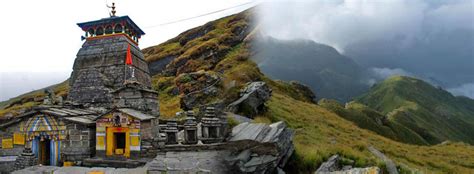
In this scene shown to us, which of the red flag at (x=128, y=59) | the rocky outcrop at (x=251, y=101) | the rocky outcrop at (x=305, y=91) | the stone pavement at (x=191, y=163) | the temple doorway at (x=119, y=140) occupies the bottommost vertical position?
the stone pavement at (x=191, y=163)

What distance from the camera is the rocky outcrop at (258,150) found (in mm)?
11703

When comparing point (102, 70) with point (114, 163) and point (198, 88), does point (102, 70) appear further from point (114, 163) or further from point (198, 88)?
point (114, 163)

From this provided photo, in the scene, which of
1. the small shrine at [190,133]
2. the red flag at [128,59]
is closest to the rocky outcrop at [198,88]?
the red flag at [128,59]

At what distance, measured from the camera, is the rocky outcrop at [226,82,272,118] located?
23.6m

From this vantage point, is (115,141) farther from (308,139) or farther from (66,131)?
(308,139)

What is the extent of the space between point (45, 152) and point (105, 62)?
32.5 ft

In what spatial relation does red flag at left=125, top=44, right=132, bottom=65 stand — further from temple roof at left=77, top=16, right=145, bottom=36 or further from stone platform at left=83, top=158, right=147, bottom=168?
stone platform at left=83, top=158, right=147, bottom=168

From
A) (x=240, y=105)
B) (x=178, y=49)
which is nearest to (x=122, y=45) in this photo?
(x=240, y=105)

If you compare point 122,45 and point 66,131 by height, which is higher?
point 122,45

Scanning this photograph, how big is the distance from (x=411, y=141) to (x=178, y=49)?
53.6 meters

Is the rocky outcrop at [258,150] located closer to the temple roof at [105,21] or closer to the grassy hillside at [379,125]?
the temple roof at [105,21]

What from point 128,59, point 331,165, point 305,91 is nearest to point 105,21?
point 128,59

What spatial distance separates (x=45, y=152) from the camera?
1709 centimetres

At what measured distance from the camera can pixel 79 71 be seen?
84.0 ft
